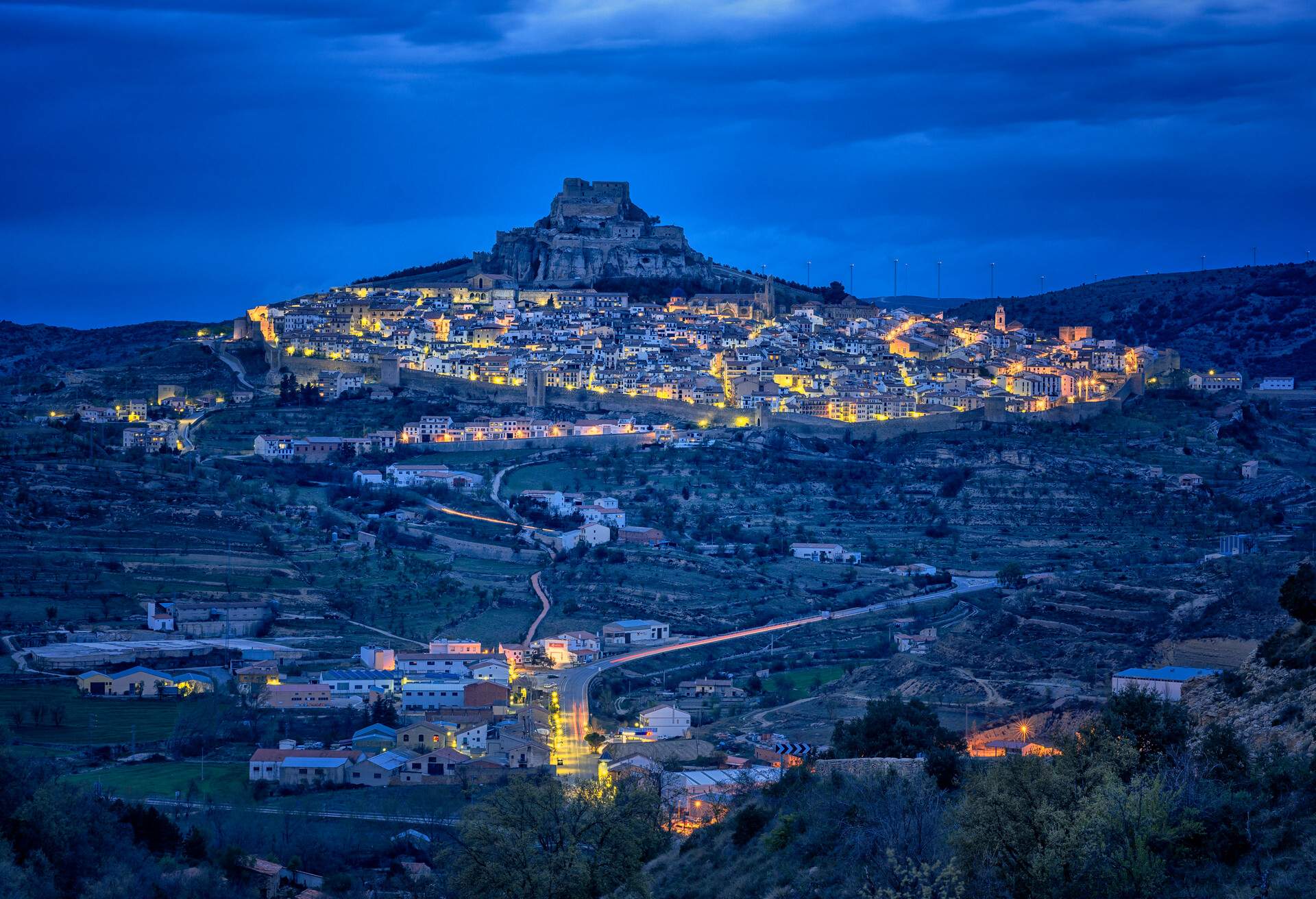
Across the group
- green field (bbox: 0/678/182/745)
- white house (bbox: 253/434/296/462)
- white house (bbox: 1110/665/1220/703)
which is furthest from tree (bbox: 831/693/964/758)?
white house (bbox: 253/434/296/462)

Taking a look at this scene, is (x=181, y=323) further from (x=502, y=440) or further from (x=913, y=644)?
(x=913, y=644)

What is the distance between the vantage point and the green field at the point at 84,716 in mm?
26656

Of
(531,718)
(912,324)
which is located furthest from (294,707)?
(912,324)

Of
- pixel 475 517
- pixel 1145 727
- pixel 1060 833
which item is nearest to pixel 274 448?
pixel 475 517

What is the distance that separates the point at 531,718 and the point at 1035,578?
39.6 ft

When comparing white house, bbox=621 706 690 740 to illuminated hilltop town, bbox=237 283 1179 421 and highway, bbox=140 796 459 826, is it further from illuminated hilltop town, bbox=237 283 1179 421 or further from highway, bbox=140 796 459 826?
illuminated hilltop town, bbox=237 283 1179 421

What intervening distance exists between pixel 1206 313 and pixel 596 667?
56869 millimetres

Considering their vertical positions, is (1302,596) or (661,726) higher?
(1302,596)

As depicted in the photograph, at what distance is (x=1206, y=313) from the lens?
81125 mm

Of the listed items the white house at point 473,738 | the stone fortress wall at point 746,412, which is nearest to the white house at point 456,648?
the white house at point 473,738

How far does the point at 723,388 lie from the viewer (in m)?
56.7

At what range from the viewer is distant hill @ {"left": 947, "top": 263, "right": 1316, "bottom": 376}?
75062 mm

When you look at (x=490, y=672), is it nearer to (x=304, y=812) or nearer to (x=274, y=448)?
(x=304, y=812)

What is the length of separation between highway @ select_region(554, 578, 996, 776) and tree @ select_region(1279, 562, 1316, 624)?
10.4 metres
